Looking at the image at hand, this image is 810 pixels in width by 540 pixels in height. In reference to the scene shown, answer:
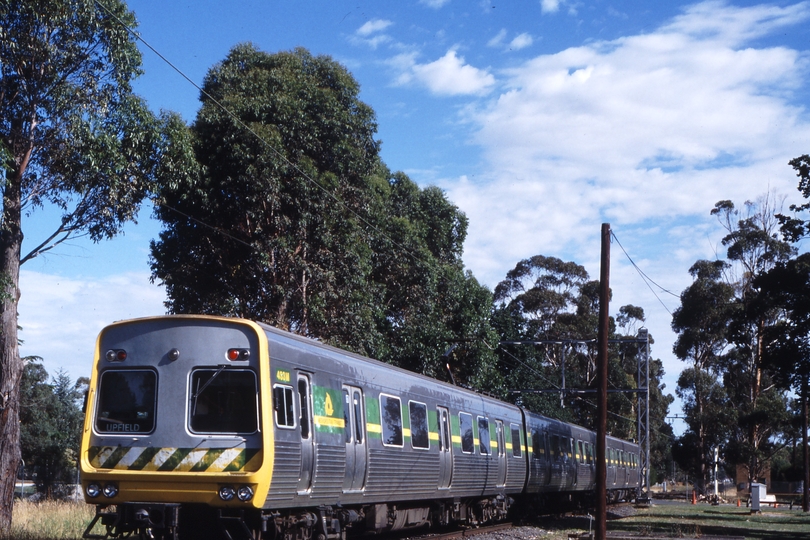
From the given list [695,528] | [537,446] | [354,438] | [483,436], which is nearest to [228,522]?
[354,438]

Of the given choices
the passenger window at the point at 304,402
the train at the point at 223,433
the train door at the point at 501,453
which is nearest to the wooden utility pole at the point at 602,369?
the train door at the point at 501,453

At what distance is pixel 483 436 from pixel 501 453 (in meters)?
1.73

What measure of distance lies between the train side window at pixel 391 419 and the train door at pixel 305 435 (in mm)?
2846

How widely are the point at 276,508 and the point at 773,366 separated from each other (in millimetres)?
21178

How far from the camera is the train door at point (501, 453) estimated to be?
21.8 metres

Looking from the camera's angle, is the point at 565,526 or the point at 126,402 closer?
the point at 126,402

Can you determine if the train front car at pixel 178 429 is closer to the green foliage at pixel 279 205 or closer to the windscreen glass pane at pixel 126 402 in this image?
Answer: the windscreen glass pane at pixel 126 402

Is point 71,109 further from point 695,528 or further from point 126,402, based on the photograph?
point 695,528

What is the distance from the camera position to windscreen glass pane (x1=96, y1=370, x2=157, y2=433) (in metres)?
11.0

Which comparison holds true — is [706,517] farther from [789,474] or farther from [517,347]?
[789,474]

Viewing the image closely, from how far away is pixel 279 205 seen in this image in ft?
82.6

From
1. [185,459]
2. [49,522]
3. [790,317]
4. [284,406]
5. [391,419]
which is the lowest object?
[49,522]

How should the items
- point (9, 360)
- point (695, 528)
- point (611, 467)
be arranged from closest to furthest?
1. point (9, 360)
2. point (695, 528)
3. point (611, 467)

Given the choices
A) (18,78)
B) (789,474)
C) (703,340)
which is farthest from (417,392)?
(789,474)
